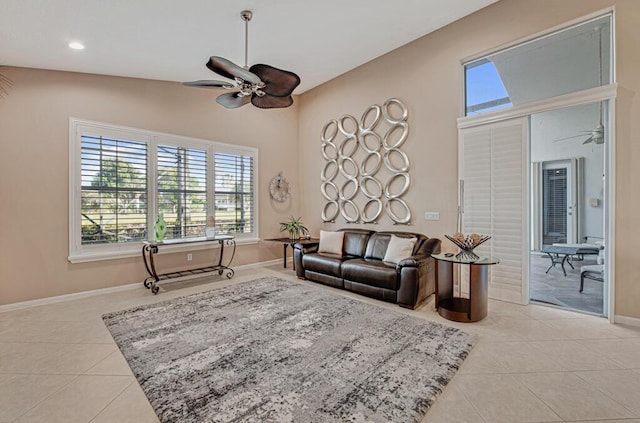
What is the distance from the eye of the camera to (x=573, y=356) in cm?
248

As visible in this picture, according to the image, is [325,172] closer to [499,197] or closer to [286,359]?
[499,197]

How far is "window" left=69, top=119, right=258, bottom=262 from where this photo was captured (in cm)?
422

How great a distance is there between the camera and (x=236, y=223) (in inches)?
231

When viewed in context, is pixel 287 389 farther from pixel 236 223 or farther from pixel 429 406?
pixel 236 223

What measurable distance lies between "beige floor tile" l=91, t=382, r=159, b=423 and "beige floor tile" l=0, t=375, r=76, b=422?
0.53 metres

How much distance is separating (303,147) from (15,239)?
16.4ft

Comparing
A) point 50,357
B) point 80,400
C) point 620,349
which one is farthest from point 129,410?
point 620,349

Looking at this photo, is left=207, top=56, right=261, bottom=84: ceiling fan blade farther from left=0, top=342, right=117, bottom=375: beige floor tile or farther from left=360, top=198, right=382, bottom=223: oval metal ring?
left=360, top=198, right=382, bottom=223: oval metal ring

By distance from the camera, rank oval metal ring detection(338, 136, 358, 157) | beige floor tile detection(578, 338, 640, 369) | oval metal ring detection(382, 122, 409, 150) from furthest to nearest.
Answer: oval metal ring detection(338, 136, 358, 157), oval metal ring detection(382, 122, 409, 150), beige floor tile detection(578, 338, 640, 369)

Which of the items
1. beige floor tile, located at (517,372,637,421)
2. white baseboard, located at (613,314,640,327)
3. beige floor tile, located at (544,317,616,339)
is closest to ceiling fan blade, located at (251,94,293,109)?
beige floor tile, located at (517,372,637,421)

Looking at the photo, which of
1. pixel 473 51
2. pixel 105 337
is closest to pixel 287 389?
pixel 105 337

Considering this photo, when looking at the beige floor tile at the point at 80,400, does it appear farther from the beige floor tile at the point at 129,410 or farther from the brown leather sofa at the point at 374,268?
the brown leather sofa at the point at 374,268

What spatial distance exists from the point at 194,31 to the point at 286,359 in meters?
3.82

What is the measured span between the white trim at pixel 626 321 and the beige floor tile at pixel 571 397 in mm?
1570
